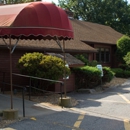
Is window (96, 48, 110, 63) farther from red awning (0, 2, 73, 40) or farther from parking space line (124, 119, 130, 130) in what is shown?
parking space line (124, 119, 130, 130)

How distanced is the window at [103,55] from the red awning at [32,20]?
Answer: 18.8 m

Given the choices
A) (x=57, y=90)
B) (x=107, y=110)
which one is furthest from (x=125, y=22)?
(x=107, y=110)

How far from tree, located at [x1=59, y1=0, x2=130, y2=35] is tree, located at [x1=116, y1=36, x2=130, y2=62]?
61.3 ft

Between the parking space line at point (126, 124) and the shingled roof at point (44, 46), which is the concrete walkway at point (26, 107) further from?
the shingled roof at point (44, 46)

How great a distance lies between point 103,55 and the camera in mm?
29062

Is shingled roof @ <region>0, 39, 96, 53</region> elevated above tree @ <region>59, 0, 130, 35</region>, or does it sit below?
below

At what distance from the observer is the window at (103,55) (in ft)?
92.0

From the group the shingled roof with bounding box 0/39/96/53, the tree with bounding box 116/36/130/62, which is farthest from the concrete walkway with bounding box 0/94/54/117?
the tree with bounding box 116/36/130/62

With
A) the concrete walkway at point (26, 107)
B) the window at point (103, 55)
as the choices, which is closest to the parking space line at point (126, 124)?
the concrete walkway at point (26, 107)

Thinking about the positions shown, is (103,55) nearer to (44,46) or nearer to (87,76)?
(87,76)

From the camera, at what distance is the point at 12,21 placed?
8.24m

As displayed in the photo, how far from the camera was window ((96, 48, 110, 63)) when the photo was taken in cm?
2804

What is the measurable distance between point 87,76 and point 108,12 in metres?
32.6

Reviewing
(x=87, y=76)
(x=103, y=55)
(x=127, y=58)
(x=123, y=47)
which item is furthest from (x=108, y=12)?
(x=87, y=76)
